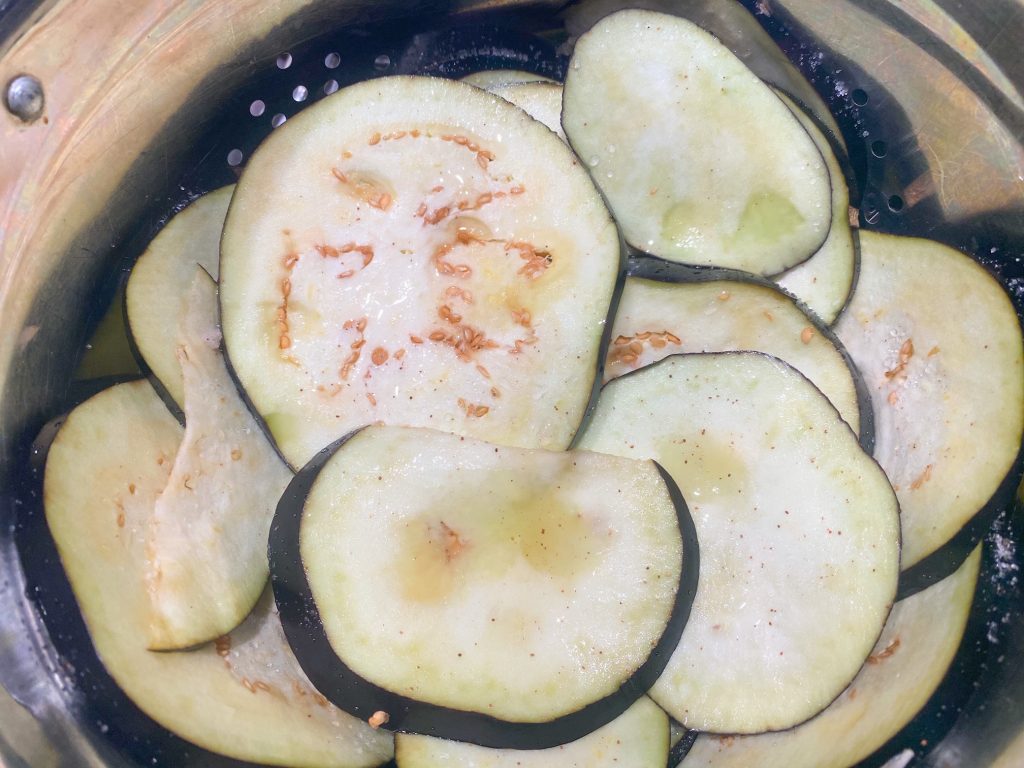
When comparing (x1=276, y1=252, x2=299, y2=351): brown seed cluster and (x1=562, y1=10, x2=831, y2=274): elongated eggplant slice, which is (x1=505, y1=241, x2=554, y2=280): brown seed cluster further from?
(x1=276, y1=252, x2=299, y2=351): brown seed cluster

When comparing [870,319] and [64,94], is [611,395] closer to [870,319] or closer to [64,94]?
[870,319]

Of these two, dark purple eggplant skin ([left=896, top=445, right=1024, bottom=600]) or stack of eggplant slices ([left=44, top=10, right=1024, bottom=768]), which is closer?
stack of eggplant slices ([left=44, top=10, right=1024, bottom=768])

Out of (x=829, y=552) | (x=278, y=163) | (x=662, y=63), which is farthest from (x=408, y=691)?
(x=662, y=63)

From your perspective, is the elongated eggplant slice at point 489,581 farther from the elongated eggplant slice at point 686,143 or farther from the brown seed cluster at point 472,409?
the elongated eggplant slice at point 686,143

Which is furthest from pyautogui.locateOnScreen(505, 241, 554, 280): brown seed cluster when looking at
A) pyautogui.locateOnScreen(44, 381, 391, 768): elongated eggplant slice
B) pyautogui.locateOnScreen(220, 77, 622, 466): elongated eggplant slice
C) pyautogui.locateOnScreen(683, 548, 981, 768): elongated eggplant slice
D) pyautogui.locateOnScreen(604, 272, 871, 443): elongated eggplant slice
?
pyautogui.locateOnScreen(683, 548, 981, 768): elongated eggplant slice

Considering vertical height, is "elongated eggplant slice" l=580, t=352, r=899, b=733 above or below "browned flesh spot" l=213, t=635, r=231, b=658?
above

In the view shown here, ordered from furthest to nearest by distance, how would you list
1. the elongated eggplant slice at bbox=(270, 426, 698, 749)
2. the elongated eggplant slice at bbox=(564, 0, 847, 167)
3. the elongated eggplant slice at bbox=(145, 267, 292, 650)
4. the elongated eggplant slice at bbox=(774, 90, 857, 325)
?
1. the elongated eggplant slice at bbox=(564, 0, 847, 167)
2. the elongated eggplant slice at bbox=(774, 90, 857, 325)
3. the elongated eggplant slice at bbox=(145, 267, 292, 650)
4. the elongated eggplant slice at bbox=(270, 426, 698, 749)
